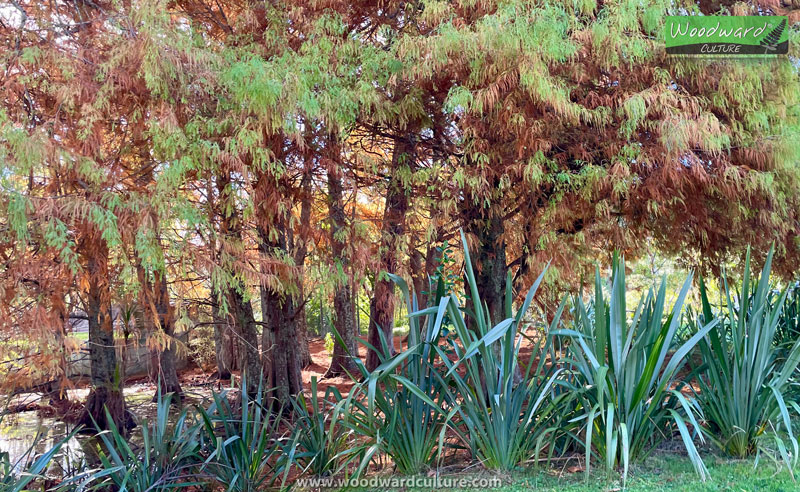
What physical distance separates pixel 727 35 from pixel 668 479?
15.1ft

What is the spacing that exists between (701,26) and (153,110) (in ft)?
17.4

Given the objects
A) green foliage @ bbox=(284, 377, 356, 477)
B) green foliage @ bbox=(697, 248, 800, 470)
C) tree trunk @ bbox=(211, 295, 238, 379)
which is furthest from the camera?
tree trunk @ bbox=(211, 295, 238, 379)

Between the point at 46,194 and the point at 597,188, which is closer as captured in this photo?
the point at 46,194

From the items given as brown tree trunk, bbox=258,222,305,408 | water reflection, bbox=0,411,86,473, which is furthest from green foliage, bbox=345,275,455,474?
water reflection, bbox=0,411,86,473

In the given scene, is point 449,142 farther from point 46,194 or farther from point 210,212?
point 46,194

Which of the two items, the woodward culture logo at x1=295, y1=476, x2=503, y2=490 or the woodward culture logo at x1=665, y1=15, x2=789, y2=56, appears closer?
the woodward culture logo at x1=295, y1=476, x2=503, y2=490

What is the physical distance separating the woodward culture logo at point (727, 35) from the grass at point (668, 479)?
12.7ft

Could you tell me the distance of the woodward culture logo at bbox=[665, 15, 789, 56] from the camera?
595 cm

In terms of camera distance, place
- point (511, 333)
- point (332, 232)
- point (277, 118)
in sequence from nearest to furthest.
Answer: point (511, 333) → point (277, 118) → point (332, 232)

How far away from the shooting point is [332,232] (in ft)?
21.7

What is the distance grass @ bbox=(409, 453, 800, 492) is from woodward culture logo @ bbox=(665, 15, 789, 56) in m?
3.89

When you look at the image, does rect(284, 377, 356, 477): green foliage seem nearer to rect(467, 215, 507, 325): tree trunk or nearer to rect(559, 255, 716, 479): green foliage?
rect(559, 255, 716, 479): green foliage

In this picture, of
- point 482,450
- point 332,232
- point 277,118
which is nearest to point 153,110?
point 277,118

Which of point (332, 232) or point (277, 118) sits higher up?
point (277, 118)
